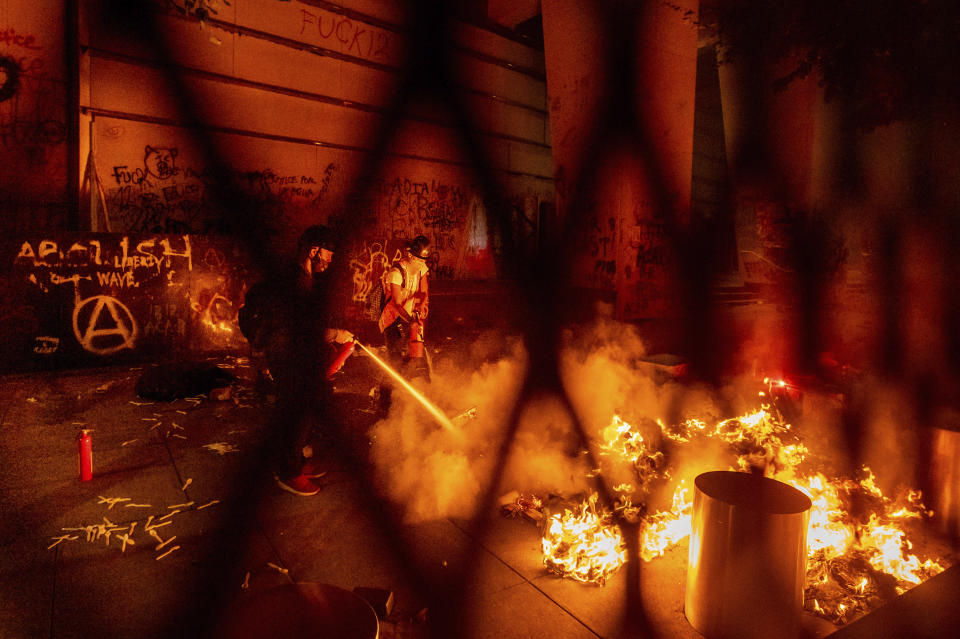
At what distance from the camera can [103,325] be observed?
25.0ft

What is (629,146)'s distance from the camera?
356 inches

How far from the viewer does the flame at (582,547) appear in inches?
132

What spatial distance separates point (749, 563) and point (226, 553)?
3.06m

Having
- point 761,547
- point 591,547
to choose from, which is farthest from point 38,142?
point 761,547

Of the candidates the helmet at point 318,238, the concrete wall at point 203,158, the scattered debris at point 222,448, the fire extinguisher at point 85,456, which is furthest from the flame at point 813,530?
the concrete wall at point 203,158

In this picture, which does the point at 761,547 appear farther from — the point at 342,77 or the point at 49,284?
the point at 342,77

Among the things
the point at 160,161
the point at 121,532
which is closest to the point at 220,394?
the point at 121,532

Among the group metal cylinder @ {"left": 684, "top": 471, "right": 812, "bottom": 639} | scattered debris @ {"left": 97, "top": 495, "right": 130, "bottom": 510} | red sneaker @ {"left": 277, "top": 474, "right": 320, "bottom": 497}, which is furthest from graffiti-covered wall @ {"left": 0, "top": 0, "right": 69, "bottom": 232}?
metal cylinder @ {"left": 684, "top": 471, "right": 812, "bottom": 639}

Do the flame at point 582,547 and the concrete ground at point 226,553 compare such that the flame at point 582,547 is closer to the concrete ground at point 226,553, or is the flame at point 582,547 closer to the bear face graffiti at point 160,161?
the concrete ground at point 226,553

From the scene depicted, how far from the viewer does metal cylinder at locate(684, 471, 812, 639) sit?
2.71 m

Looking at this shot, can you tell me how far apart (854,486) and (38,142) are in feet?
35.4

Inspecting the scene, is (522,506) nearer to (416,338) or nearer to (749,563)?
(749,563)

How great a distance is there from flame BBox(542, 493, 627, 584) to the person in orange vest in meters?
3.71

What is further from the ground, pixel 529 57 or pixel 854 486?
pixel 529 57
